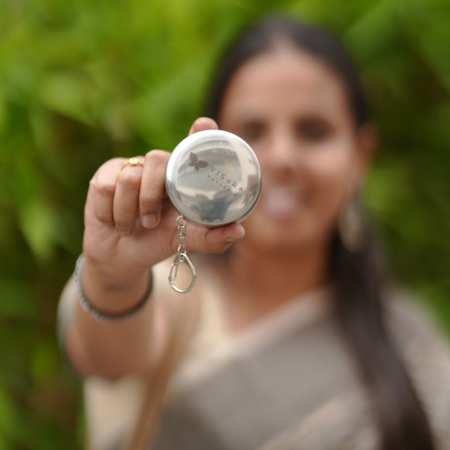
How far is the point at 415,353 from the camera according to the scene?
85 cm

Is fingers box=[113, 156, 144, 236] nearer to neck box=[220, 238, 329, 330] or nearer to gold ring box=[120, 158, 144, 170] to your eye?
gold ring box=[120, 158, 144, 170]

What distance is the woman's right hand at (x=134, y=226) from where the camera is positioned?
347mm

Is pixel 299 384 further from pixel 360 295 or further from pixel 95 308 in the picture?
pixel 95 308

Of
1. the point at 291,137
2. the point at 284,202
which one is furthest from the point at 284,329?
the point at 291,137

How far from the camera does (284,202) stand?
0.75m

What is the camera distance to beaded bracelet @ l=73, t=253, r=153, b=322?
454 mm

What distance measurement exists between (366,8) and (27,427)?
123 cm

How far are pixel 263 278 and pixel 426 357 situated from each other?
33 centimetres

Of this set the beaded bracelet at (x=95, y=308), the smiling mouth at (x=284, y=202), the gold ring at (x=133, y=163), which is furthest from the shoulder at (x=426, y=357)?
the gold ring at (x=133, y=163)

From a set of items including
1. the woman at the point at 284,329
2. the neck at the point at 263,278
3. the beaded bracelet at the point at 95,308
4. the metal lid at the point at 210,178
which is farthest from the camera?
the neck at the point at 263,278

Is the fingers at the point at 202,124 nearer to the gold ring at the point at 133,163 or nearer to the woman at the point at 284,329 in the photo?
the gold ring at the point at 133,163

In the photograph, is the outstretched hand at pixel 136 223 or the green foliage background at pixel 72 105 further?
the green foliage background at pixel 72 105

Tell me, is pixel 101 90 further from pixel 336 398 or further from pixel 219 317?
pixel 336 398

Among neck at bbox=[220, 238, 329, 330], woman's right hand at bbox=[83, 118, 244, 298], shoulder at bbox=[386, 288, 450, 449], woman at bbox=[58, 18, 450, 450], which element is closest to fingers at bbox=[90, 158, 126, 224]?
woman's right hand at bbox=[83, 118, 244, 298]
